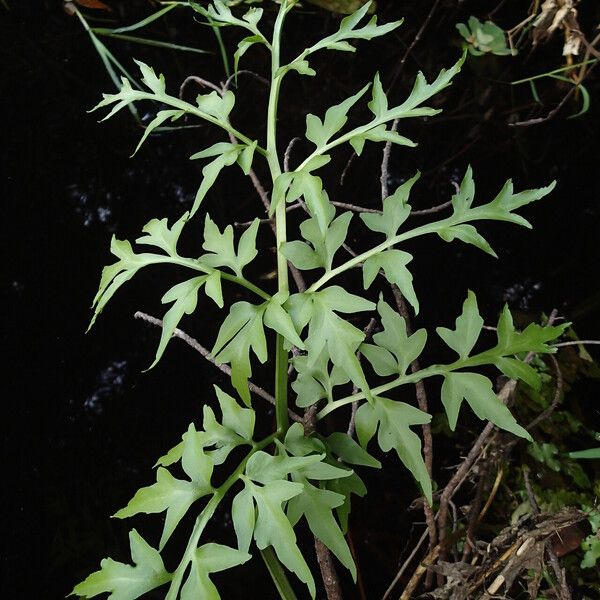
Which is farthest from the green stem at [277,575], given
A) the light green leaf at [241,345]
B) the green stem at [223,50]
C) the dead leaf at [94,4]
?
the dead leaf at [94,4]

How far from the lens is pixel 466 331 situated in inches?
31.7

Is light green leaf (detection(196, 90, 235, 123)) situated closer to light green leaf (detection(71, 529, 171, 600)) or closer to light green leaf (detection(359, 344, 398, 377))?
light green leaf (detection(359, 344, 398, 377))

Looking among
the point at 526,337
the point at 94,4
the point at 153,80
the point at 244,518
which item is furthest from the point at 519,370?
the point at 94,4

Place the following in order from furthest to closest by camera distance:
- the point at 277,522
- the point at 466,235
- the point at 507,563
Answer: the point at 507,563 < the point at 466,235 < the point at 277,522

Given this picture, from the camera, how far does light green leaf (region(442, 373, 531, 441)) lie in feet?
2.32

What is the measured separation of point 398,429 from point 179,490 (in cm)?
26

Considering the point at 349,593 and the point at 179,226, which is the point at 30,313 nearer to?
the point at 179,226

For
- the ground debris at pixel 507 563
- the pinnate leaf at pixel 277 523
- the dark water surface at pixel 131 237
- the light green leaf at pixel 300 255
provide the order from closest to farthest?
the pinnate leaf at pixel 277 523 → the light green leaf at pixel 300 255 → the ground debris at pixel 507 563 → the dark water surface at pixel 131 237

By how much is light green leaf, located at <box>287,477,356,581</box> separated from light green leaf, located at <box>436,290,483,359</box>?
0.25m

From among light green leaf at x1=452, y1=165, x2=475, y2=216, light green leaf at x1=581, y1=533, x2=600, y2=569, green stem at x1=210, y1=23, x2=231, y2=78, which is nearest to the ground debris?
light green leaf at x1=581, y1=533, x2=600, y2=569

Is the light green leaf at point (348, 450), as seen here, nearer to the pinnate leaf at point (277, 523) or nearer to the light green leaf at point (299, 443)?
the light green leaf at point (299, 443)

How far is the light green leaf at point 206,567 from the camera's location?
640mm

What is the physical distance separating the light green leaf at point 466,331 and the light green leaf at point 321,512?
0.25 meters

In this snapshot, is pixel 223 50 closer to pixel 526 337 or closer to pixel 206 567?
pixel 526 337
